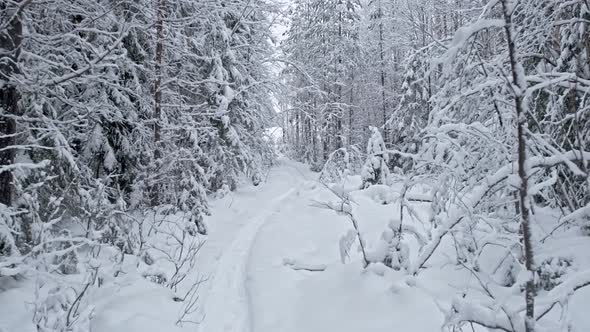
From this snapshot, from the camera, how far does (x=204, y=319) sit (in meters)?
5.35

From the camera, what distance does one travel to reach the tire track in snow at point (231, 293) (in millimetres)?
5250

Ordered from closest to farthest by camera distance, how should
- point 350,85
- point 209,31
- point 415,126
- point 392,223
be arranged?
point 392,223, point 209,31, point 415,126, point 350,85

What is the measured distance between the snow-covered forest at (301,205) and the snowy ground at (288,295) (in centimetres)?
3

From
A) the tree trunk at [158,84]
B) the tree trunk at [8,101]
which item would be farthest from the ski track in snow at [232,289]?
the tree trunk at [158,84]

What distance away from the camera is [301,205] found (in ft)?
46.1

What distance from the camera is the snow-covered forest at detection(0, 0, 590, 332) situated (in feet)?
8.44

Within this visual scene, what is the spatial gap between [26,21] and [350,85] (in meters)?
27.8

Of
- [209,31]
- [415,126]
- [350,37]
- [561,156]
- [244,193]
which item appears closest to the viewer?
A: [561,156]

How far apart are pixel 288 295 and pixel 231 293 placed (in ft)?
3.21

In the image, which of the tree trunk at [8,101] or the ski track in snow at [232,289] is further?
the ski track in snow at [232,289]

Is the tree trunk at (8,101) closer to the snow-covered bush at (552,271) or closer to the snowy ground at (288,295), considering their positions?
the snowy ground at (288,295)

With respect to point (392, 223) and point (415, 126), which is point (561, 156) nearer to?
point (392, 223)

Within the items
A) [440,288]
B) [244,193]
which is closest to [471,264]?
[440,288]

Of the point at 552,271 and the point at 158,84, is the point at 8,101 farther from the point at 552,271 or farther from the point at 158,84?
the point at 552,271
